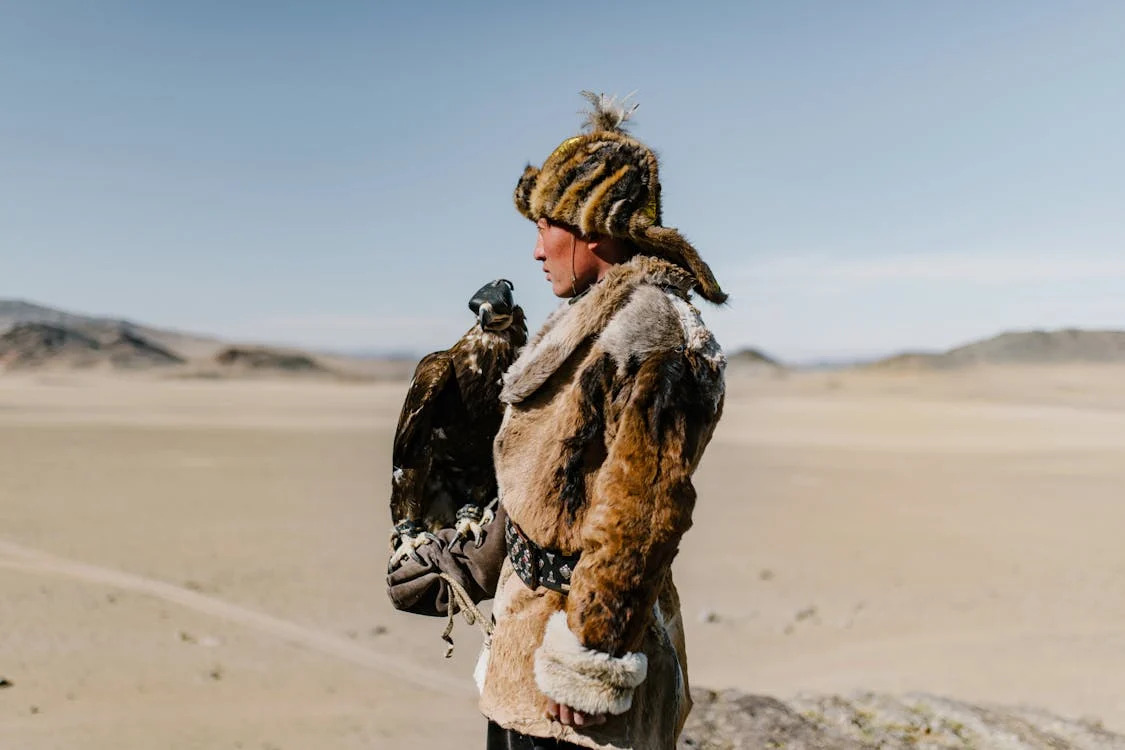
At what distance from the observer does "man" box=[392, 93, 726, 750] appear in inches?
68.9

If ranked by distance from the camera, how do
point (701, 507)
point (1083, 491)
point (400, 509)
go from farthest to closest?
point (1083, 491)
point (701, 507)
point (400, 509)

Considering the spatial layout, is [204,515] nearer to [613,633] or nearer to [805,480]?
[805,480]

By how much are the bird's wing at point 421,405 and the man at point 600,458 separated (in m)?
0.32

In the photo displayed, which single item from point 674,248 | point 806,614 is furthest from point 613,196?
point 806,614

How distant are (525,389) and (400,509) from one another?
593 mm

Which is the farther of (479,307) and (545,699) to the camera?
(479,307)

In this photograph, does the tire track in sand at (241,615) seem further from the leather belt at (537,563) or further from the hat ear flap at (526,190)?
the hat ear flap at (526,190)

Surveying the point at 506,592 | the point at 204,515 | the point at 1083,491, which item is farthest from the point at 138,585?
the point at 1083,491

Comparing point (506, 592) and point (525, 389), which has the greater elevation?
point (525, 389)

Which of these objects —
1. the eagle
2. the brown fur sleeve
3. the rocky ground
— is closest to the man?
the brown fur sleeve

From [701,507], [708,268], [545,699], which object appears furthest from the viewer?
[701,507]

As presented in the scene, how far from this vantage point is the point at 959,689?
596cm

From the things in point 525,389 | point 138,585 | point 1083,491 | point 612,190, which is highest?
point 612,190

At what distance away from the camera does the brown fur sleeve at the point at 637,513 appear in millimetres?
1726
